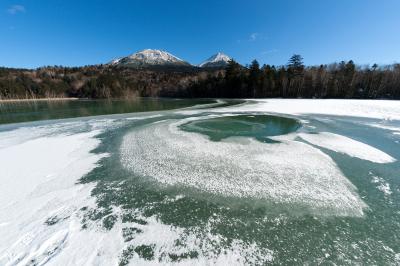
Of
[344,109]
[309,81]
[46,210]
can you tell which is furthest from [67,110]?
[309,81]

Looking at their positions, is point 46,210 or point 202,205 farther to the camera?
point 202,205

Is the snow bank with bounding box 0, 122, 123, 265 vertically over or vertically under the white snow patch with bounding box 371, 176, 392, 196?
under

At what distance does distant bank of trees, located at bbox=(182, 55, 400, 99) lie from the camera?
4019 centimetres

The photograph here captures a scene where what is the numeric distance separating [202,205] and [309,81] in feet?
170

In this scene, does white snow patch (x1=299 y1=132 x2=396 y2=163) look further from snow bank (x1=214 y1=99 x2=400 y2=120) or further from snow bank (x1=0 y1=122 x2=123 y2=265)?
snow bank (x1=214 y1=99 x2=400 y2=120)

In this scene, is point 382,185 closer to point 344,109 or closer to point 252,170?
point 252,170

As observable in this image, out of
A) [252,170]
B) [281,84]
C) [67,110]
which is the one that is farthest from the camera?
[281,84]

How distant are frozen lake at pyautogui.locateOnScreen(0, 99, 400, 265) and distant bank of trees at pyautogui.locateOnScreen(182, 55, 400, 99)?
44000 millimetres

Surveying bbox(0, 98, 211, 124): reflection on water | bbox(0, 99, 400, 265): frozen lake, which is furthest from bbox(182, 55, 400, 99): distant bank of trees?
bbox(0, 99, 400, 265): frozen lake

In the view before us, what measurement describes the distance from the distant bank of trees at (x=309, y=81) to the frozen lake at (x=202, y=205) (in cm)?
4400

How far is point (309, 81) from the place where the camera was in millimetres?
45062

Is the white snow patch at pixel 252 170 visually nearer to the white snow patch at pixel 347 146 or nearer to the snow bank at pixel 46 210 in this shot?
the white snow patch at pixel 347 146

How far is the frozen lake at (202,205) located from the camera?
2.67 meters

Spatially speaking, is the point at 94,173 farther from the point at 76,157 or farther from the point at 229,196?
the point at 229,196
